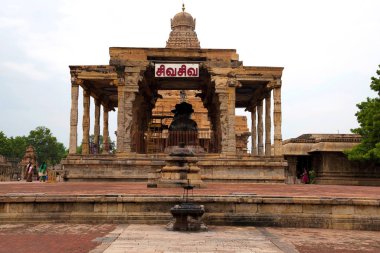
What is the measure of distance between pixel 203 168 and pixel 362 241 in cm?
1521

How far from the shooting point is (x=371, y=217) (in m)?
11.3

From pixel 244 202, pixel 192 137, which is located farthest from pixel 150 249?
pixel 192 137

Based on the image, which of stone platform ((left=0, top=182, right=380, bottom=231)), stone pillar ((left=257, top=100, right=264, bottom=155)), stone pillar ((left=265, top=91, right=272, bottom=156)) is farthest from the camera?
stone pillar ((left=257, top=100, right=264, bottom=155))

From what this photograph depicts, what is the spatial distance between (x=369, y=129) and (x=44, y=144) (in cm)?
7590

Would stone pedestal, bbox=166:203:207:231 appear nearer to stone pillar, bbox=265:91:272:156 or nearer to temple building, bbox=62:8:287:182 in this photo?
temple building, bbox=62:8:287:182

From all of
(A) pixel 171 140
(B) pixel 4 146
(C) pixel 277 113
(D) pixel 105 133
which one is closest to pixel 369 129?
(C) pixel 277 113

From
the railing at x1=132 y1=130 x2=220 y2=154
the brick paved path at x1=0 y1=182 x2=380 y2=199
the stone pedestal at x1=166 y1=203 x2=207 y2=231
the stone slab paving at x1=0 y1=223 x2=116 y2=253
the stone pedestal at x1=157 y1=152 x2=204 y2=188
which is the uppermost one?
the railing at x1=132 y1=130 x2=220 y2=154

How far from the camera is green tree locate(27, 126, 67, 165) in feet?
301

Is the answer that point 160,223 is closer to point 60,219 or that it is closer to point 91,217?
point 91,217

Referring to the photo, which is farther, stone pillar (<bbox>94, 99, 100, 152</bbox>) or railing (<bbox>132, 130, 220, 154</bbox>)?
stone pillar (<bbox>94, 99, 100, 152</bbox>)

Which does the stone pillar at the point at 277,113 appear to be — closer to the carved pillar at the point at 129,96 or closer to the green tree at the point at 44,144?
the carved pillar at the point at 129,96

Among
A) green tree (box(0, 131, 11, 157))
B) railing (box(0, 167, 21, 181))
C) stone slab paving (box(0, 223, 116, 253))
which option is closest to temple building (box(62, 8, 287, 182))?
stone slab paving (box(0, 223, 116, 253))

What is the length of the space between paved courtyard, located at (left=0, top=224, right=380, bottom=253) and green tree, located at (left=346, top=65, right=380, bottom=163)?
22.0m

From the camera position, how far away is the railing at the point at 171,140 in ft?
101
